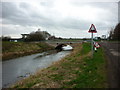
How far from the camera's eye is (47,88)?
8000 millimetres

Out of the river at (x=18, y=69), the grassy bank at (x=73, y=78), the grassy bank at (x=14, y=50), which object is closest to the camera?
the grassy bank at (x=73, y=78)

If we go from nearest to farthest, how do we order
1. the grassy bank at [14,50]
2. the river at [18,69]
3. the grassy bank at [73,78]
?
1. the grassy bank at [73,78]
2. the river at [18,69]
3. the grassy bank at [14,50]

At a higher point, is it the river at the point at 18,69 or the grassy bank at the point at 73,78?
the grassy bank at the point at 73,78

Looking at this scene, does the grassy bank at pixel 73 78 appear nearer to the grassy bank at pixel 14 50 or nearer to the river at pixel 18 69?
the river at pixel 18 69

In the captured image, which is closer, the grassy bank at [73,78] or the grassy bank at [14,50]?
the grassy bank at [73,78]

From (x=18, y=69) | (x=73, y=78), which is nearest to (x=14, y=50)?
(x=18, y=69)

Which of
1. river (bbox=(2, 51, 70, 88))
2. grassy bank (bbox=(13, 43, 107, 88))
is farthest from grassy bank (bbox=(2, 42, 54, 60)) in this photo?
grassy bank (bbox=(13, 43, 107, 88))

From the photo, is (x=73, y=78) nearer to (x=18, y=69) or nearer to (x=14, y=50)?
(x=18, y=69)

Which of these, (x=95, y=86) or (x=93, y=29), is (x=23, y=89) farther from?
(x=93, y=29)

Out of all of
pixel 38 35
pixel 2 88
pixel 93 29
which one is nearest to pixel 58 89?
pixel 2 88

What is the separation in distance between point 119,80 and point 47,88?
358cm

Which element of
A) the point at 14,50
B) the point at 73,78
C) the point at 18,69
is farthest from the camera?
the point at 14,50

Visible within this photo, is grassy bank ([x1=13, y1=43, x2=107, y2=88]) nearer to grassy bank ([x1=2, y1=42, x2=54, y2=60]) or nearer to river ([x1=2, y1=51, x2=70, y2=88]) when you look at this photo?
river ([x1=2, y1=51, x2=70, y2=88])

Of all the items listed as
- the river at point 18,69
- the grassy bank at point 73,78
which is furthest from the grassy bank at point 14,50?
the grassy bank at point 73,78
